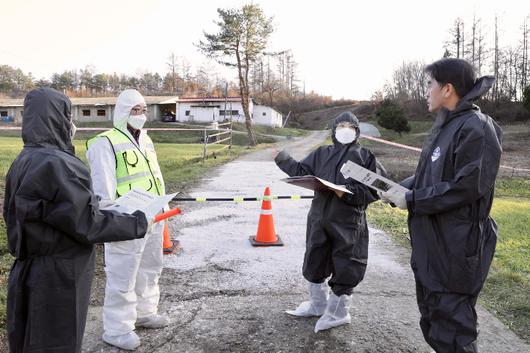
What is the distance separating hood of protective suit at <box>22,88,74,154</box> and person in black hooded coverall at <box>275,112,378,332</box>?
212cm

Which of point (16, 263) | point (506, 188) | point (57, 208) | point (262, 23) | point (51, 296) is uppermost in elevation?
point (262, 23)

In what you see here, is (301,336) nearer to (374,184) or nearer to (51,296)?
(374,184)

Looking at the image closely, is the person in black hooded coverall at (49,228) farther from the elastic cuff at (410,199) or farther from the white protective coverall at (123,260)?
the elastic cuff at (410,199)

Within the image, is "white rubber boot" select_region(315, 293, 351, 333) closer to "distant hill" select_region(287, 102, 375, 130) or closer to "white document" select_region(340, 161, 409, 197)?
"white document" select_region(340, 161, 409, 197)

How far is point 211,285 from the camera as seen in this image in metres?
4.82

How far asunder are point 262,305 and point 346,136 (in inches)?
71.8

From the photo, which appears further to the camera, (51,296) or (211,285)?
(211,285)

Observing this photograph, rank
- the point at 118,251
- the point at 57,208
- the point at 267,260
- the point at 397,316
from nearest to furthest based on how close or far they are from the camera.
A: the point at 57,208
the point at 118,251
the point at 397,316
the point at 267,260

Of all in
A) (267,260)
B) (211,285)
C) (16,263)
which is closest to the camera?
(16,263)

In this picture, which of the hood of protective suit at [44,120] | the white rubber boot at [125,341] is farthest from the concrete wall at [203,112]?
the hood of protective suit at [44,120]

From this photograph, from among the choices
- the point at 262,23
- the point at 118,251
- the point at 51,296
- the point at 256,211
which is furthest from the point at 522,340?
the point at 262,23

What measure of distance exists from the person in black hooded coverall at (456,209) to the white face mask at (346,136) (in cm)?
112

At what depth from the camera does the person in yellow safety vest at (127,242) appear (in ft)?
11.0

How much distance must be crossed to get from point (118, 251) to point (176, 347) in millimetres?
878
